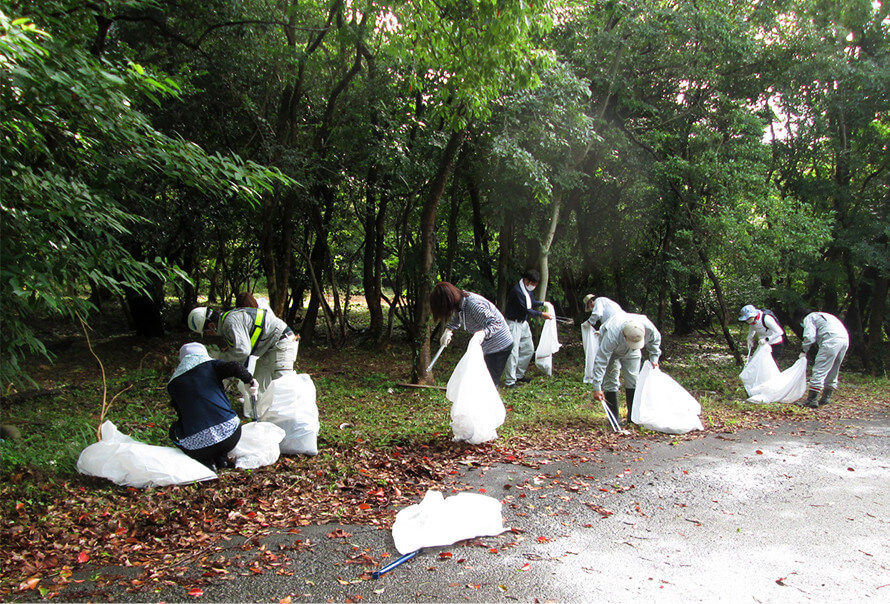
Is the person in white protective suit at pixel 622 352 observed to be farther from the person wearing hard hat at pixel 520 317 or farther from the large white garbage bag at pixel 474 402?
the person wearing hard hat at pixel 520 317

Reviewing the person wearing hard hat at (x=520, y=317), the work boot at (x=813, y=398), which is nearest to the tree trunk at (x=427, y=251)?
the person wearing hard hat at (x=520, y=317)

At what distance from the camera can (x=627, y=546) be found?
369 centimetres

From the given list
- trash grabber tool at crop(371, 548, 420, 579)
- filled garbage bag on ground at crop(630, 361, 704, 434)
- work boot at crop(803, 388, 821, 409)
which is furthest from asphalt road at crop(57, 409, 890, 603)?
work boot at crop(803, 388, 821, 409)

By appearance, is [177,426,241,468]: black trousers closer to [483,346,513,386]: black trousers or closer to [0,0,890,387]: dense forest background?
[0,0,890,387]: dense forest background

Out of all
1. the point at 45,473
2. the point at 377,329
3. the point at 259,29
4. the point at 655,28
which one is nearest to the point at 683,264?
the point at 655,28

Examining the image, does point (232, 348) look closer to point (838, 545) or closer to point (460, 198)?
point (838, 545)

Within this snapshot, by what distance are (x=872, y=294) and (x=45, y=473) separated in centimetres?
1723

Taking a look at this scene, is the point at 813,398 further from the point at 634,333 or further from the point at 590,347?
the point at 634,333

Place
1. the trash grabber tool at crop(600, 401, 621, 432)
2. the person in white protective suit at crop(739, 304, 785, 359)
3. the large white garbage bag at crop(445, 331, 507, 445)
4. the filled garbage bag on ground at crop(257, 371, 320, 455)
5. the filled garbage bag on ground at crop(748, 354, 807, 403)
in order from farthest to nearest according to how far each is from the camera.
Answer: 1. the person in white protective suit at crop(739, 304, 785, 359)
2. the filled garbage bag on ground at crop(748, 354, 807, 403)
3. the trash grabber tool at crop(600, 401, 621, 432)
4. the large white garbage bag at crop(445, 331, 507, 445)
5. the filled garbage bag on ground at crop(257, 371, 320, 455)

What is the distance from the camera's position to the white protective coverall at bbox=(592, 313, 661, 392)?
6746 millimetres

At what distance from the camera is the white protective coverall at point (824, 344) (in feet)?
29.7

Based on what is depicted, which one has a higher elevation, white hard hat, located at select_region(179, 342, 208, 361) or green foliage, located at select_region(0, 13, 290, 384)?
green foliage, located at select_region(0, 13, 290, 384)

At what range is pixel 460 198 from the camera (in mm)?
14500

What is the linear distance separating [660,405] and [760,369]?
392cm
